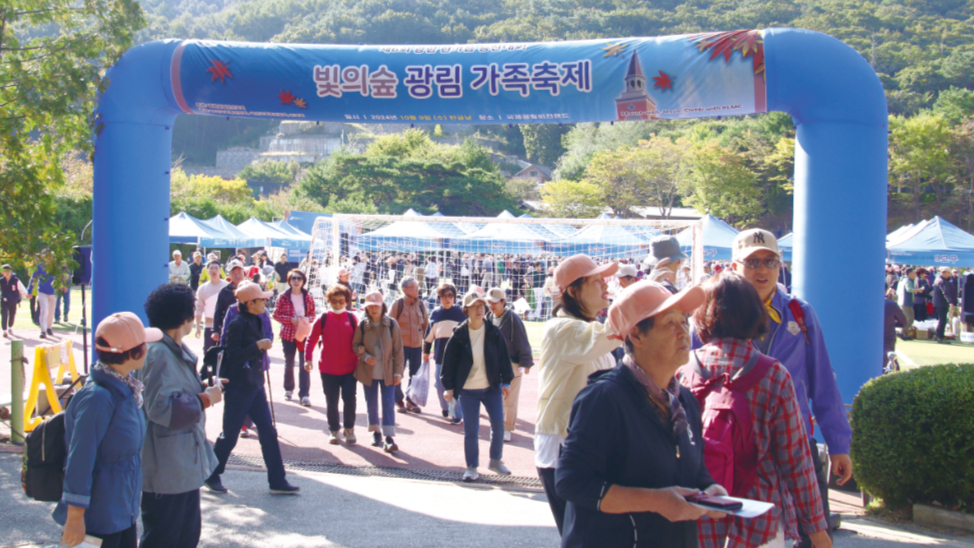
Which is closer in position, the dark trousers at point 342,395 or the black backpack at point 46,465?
the black backpack at point 46,465

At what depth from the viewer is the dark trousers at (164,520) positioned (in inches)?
128

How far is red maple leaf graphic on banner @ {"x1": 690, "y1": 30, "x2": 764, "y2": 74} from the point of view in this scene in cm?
634

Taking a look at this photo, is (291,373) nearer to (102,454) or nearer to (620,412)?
(102,454)

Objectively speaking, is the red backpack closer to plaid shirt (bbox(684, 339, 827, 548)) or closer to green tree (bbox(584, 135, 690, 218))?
plaid shirt (bbox(684, 339, 827, 548))

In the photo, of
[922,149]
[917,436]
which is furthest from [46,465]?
[922,149]

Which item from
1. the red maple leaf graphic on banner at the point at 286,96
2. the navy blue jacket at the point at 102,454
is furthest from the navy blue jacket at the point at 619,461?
the red maple leaf graphic on banner at the point at 286,96

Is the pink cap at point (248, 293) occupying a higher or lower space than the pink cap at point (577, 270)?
lower

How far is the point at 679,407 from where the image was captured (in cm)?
205

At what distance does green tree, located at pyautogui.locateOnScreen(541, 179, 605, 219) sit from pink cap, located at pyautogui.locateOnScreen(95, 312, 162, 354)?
52.5 metres

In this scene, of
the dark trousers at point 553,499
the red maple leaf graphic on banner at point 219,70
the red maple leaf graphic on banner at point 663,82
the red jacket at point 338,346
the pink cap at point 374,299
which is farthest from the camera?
the red maple leaf graphic on banner at point 219,70

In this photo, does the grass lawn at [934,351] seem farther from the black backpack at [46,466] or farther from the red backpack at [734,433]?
the black backpack at [46,466]

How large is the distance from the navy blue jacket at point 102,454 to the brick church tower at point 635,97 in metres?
5.27

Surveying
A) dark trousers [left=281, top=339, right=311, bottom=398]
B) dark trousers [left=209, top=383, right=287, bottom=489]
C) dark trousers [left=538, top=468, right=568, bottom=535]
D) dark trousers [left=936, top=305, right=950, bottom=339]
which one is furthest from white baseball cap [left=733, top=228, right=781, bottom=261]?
dark trousers [left=936, top=305, right=950, bottom=339]

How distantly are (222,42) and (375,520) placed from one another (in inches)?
207
